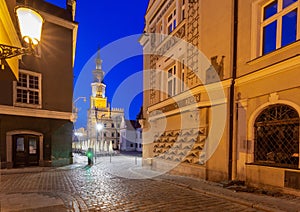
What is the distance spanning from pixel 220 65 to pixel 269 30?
91.1 inches

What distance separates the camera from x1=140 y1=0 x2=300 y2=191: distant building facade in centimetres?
704

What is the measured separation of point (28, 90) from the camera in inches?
590

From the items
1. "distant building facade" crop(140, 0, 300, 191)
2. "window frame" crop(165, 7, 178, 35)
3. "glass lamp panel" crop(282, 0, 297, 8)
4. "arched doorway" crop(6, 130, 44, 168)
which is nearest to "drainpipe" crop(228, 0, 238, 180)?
"distant building facade" crop(140, 0, 300, 191)

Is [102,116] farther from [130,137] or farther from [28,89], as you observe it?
[28,89]

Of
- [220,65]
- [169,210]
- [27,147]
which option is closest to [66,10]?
[27,147]

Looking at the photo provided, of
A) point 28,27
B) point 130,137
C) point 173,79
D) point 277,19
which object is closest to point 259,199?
point 277,19

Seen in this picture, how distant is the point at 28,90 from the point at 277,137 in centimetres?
1545

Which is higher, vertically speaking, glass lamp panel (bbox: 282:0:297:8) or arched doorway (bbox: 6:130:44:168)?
glass lamp panel (bbox: 282:0:297:8)

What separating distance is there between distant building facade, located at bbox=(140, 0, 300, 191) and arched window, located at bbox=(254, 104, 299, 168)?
3cm

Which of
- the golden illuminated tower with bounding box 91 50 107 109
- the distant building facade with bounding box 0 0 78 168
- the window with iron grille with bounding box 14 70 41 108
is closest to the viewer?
the distant building facade with bounding box 0 0 78 168

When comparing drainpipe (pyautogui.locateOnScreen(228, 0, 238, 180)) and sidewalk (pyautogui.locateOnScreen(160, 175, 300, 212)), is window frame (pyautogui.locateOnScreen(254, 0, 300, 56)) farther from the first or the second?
sidewalk (pyautogui.locateOnScreen(160, 175, 300, 212))

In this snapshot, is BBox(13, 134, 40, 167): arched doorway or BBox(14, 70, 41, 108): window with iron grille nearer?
BBox(13, 134, 40, 167): arched doorway

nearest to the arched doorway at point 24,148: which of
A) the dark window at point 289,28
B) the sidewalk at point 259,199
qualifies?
the sidewalk at point 259,199

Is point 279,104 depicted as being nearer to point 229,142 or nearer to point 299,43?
point 299,43
